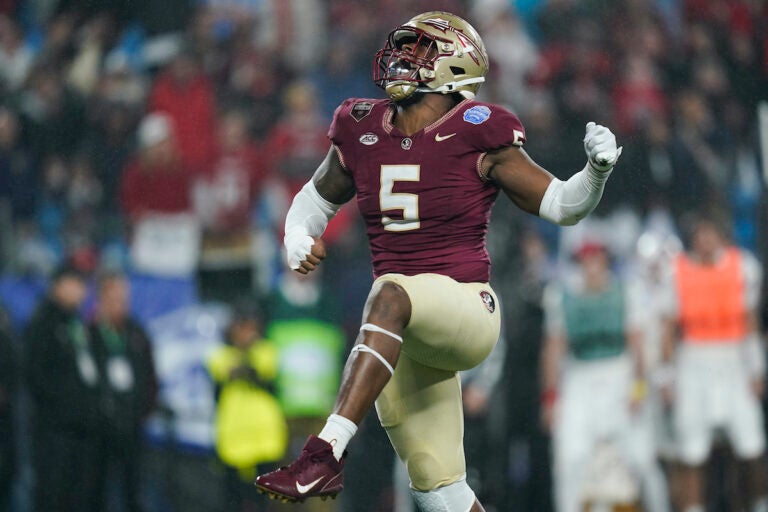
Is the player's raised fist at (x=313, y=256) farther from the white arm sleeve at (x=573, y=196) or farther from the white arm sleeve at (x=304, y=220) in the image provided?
the white arm sleeve at (x=573, y=196)

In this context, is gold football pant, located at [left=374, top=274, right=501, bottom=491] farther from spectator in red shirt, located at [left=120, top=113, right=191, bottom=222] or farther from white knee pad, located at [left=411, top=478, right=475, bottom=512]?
spectator in red shirt, located at [left=120, top=113, right=191, bottom=222]

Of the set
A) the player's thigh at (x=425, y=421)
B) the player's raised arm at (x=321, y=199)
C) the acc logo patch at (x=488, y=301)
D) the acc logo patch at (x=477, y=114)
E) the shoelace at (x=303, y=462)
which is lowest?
the player's thigh at (x=425, y=421)

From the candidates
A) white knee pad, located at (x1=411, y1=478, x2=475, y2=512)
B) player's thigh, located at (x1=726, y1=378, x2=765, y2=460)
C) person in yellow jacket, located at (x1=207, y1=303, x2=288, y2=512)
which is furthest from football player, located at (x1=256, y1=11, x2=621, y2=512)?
player's thigh, located at (x1=726, y1=378, x2=765, y2=460)

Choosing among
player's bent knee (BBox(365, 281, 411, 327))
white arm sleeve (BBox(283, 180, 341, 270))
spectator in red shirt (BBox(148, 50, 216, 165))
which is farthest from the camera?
spectator in red shirt (BBox(148, 50, 216, 165))

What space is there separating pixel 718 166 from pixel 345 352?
2.39m

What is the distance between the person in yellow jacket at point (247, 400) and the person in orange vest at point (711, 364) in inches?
80.1

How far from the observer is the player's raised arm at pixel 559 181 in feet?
9.61

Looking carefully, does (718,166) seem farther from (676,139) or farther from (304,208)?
(304,208)

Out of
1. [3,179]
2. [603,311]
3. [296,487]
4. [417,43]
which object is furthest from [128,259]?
[296,487]

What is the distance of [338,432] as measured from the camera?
2781mm

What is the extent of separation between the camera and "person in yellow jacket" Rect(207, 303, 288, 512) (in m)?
6.03

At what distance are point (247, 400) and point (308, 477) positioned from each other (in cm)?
340

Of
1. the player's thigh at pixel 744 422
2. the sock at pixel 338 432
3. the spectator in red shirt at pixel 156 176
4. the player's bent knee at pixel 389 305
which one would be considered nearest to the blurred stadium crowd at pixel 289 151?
the spectator in red shirt at pixel 156 176

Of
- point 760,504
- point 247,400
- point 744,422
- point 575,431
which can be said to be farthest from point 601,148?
point 760,504
